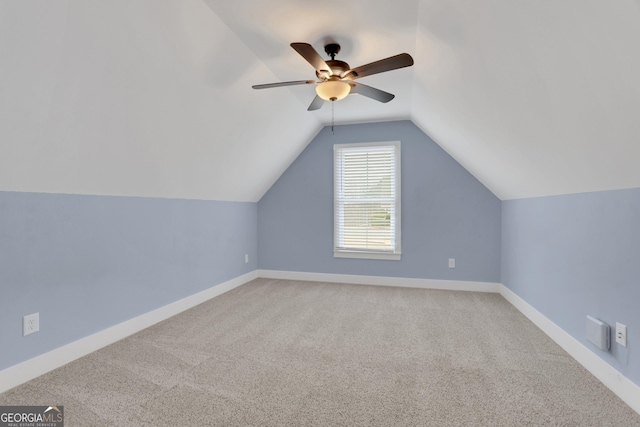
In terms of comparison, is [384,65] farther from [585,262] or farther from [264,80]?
[585,262]

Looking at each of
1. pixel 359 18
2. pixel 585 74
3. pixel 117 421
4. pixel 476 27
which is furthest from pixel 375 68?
pixel 117 421

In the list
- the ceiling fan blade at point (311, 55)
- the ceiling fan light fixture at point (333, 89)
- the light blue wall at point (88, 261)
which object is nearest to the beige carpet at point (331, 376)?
the light blue wall at point (88, 261)

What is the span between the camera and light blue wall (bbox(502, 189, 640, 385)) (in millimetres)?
1849

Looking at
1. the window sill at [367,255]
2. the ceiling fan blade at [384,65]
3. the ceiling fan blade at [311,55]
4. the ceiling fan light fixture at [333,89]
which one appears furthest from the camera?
the window sill at [367,255]

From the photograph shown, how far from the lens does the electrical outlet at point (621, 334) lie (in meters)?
1.89

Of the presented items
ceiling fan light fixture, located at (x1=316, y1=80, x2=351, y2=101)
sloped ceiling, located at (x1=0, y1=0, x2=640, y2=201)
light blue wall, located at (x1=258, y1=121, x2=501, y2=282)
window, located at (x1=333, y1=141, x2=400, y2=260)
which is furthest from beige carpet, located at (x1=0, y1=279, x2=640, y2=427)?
ceiling fan light fixture, located at (x1=316, y1=80, x2=351, y2=101)

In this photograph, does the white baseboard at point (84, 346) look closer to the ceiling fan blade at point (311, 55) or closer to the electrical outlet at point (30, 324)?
the electrical outlet at point (30, 324)

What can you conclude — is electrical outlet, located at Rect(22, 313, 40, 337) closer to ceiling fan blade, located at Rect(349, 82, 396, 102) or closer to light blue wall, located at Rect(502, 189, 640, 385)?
ceiling fan blade, located at Rect(349, 82, 396, 102)

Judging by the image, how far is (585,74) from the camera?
1462 mm

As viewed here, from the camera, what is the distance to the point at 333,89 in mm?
2512

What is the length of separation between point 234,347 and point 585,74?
277 centimetres

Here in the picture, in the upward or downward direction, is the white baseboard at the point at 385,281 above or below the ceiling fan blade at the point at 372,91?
below

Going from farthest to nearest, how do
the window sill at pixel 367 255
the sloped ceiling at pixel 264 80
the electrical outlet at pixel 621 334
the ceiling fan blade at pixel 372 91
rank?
the window sill at pixel 367 255 → the ceiling fan blade at pixel 372 91 → the electrical outlet at pixel 621 334 → the sloped ceiling at pixel 264 80

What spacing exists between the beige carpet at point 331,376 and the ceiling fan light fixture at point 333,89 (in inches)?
78.7
